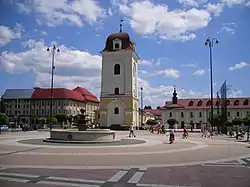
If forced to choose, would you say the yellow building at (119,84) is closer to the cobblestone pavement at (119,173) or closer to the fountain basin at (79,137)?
the fountain basin at (79,137)

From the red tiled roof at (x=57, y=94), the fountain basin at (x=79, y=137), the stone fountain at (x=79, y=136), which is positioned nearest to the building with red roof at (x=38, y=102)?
the red tiled roof at (x=57, y=94)

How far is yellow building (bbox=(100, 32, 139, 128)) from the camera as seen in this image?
82.1m

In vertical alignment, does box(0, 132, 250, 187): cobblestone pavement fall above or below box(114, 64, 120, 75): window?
below

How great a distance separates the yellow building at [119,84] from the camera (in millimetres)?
82125

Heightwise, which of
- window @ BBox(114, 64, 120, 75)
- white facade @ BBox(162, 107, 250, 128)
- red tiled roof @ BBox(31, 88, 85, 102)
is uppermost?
window @ BBox(114, 64, 120, 75)

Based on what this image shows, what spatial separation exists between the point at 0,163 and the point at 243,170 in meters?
10.1

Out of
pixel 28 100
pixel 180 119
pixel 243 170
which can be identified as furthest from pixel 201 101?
pixel 243 170

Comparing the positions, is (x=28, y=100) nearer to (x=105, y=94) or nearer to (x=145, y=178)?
(x=105, y=94)

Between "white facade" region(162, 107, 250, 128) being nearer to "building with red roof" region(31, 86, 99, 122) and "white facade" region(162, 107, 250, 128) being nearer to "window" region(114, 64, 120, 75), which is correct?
"window" region(114, 64, 120, 75)

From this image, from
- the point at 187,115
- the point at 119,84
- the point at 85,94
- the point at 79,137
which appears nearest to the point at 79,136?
the point at 79,137

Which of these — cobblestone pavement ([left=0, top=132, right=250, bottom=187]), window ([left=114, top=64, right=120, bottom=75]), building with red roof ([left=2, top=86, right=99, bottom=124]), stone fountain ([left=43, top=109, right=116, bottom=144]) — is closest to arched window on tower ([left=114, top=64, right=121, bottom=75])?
window ([left=114, top=64, right=120, bottom=75])

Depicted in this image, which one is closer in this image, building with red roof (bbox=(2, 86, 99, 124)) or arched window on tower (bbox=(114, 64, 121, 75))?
arched window on tower (bbox=(114, 64, 121, 75))

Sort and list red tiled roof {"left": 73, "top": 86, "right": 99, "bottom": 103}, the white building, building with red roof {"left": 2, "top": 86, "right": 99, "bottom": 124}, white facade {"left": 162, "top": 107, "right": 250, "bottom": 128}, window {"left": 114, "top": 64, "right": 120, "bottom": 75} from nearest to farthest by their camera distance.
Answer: window {"left": 114, "top": 64, "right": 120, "bottom": 75}, the white building, white facade {"left": 162, "top": 107, "right": 250, "bottom": 128}, building with red roof {"left": 2, "top": 86, "right": 99, "bottom": 124}, red tiled roof {"left": 73, "top": 86, "right": 99, "bottom": 103}

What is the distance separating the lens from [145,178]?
10836 mm
